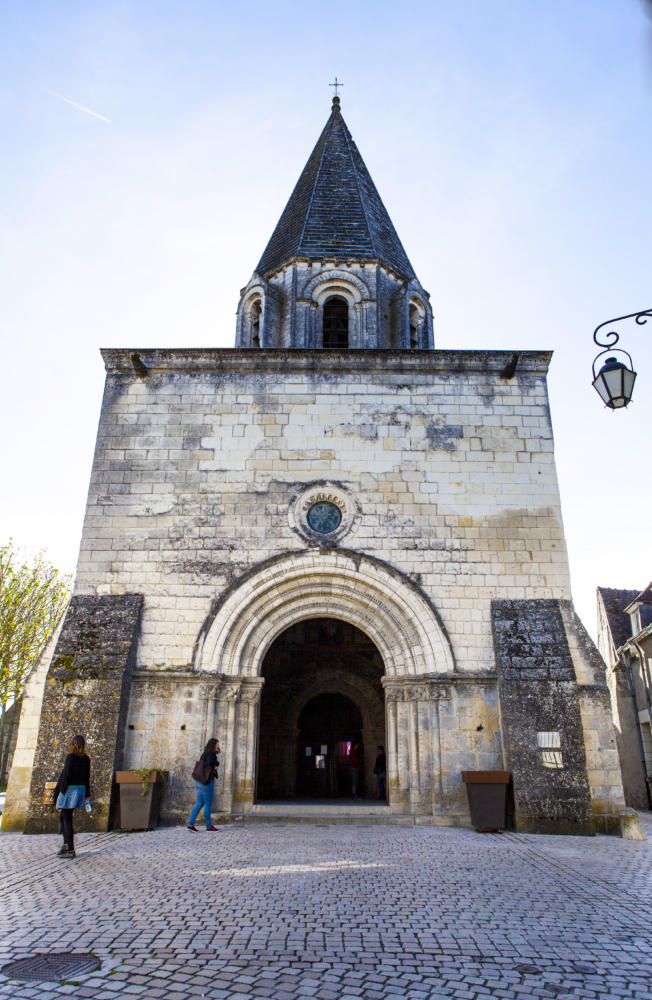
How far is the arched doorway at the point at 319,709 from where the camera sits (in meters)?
13.5

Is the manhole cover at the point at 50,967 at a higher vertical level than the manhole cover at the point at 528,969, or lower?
higher

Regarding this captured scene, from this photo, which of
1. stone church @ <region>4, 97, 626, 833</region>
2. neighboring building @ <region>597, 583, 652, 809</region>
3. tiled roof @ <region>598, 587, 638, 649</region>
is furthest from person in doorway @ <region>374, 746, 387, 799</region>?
tiled roof @ <region>598, 587, 638, 649</region>

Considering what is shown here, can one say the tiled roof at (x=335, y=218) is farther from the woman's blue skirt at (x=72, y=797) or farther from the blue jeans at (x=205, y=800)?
the woman's blue skirt at (x=72, y=797)

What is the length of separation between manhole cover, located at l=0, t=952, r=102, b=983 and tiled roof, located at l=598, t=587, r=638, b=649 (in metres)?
17.6

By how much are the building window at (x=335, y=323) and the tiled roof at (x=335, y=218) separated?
951mm

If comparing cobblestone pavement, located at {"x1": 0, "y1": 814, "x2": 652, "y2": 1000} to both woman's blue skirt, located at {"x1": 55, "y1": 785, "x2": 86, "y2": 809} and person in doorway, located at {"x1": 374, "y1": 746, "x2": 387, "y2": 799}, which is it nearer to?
woman's blue skirt, located at {"x1": 55, "y1": 785, "x2": 86, "y2": 809}

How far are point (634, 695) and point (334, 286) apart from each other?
12654 mm

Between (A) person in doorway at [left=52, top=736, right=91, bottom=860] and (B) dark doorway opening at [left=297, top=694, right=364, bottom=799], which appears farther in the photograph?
(B) dark doorway opening at [left=297, top=694, right=364, bottom=799]

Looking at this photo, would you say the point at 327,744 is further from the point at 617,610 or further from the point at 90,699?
the point at 617,610

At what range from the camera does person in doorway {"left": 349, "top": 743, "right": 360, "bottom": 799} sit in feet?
44.1

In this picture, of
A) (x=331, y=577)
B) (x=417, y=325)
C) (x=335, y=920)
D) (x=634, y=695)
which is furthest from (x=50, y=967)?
(x=634, y=695)

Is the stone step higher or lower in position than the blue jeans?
lower

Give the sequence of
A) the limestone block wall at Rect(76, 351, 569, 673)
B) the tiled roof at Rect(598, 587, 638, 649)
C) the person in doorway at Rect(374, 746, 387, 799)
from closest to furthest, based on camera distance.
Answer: the limestone block wall at Rect(76, 351, 569, 673)
the person in doorway at Rect(374, 746, 387, 799)
the tiled roof at Rect(598, 587, 638, 649)

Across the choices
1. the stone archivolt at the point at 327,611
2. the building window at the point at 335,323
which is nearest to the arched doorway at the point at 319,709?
the stone archivolt at the point at 327,611
